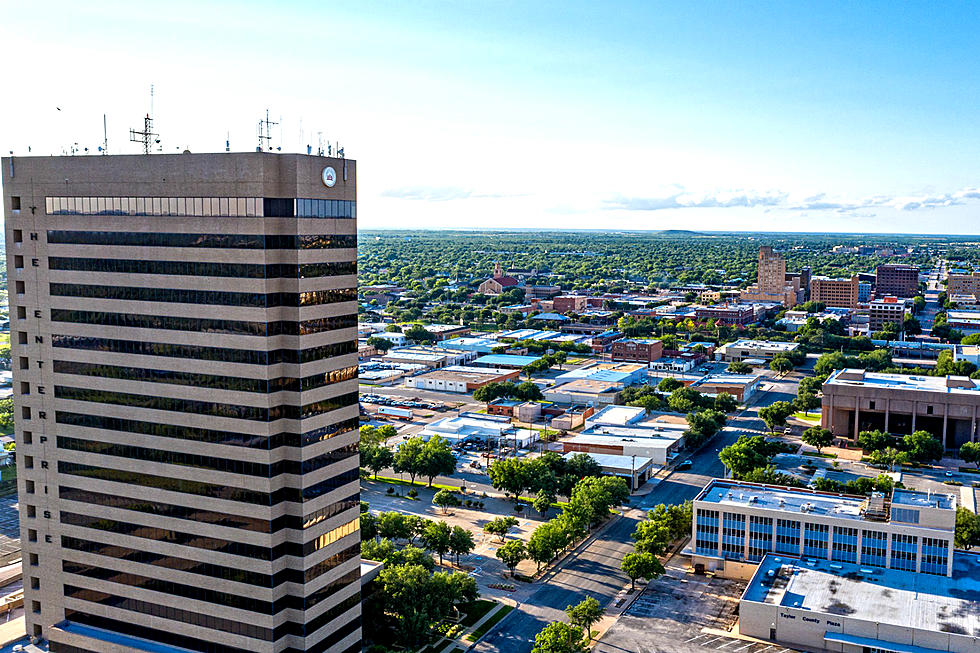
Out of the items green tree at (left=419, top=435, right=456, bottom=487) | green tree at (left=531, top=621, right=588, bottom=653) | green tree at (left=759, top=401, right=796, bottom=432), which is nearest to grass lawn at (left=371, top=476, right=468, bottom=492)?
green tree at (left=419, top=435, right=456, bottom=487)

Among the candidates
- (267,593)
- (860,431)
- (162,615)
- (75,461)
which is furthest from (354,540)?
(860,431)

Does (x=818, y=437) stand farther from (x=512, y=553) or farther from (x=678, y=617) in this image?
(x=512, y=553)

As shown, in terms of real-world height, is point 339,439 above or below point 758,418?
above

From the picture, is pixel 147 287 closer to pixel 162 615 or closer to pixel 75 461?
pixel 75 461

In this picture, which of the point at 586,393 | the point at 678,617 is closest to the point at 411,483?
the point at 678,617

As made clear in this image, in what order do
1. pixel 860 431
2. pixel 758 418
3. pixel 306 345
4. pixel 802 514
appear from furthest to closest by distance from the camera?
pixel 758 418 < pixel 860 431 < pixel 802 514 < pixel 306 345

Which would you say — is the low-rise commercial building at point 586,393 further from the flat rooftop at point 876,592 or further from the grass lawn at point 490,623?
the grass lawn at point 490,623

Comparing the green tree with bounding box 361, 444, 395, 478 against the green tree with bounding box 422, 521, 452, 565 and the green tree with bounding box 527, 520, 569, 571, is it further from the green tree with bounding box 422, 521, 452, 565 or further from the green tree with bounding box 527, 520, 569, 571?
the green tree with bounding box 527, 520, 569, 571
